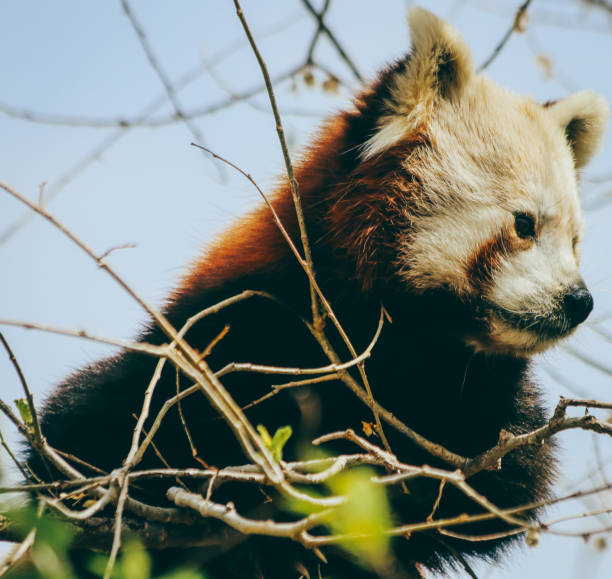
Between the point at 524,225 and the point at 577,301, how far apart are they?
396mm

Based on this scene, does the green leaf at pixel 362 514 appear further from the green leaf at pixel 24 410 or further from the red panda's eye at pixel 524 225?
the red panda's eye at pixel 524 225

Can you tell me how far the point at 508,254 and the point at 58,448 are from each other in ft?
7.23

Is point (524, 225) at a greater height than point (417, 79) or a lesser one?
lesser

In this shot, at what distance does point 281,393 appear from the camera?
3.08 metres

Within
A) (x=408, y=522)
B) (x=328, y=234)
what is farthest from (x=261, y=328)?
(x=408, y=522)

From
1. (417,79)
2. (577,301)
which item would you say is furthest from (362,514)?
(417,79)

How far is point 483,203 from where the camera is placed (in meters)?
3.23

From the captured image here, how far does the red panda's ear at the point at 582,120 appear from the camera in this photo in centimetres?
383

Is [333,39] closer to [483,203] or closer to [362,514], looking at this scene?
[483,203]

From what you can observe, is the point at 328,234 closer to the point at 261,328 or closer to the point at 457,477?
the point at 261,328

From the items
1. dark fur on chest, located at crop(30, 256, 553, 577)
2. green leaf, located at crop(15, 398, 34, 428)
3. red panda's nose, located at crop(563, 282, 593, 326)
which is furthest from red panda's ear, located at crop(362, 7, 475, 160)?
green leaf, located at crop(15, 398, 34, 428)

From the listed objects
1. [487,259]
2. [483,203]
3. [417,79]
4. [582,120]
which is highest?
[417,79]

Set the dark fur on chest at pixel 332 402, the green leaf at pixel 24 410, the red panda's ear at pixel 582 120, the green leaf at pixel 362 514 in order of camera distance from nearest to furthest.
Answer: the green leaf at pixel 362 514 → the green leaf at pixel 24 410 → the dark fur on chest at pixel 332 402 → the red panda's ear at pixel 582 120

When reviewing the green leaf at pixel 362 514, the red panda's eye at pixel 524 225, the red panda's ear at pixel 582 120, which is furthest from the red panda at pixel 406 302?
the green leaf at pixel 362 514
